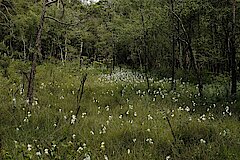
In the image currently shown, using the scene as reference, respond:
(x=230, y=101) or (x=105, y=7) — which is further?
(x=105, y=7)

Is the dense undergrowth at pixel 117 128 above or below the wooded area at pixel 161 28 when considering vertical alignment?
below

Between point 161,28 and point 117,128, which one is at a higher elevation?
point 161,28

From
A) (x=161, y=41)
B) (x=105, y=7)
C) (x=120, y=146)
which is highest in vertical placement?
(x=105, y=7)

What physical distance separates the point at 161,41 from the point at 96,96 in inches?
506

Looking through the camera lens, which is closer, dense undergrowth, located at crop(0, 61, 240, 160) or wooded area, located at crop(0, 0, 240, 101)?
dense undergrowth, located at crop(0, 61, 240, 160)

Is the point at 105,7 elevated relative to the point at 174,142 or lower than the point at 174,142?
elevated

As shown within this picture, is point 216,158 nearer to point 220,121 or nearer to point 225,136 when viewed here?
point 225,136

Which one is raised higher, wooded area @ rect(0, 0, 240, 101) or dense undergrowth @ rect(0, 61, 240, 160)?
wooded area @ rect(0, 0, 240, 101)

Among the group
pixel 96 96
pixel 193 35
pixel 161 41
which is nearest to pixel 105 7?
pixel 161 41

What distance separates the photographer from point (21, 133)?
6.23 m

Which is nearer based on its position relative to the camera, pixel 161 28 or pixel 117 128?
pixel 117 128

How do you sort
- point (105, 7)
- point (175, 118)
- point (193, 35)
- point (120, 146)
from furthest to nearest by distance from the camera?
point (105, 7) → point (193, 35) → point (175, 118) → point (120, 146)

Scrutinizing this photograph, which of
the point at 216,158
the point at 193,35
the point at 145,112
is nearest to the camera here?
the point at 216,158

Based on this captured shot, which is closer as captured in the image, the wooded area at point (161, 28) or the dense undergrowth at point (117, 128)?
the dense undergrowth at point (117, 128)
